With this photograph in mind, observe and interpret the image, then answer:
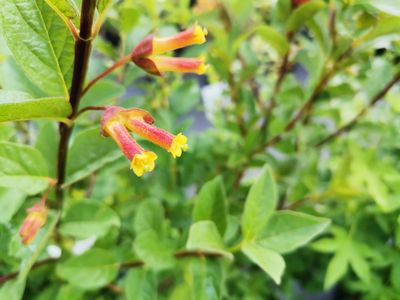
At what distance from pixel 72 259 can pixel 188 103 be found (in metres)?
0.28

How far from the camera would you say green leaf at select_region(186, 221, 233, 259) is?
35 cm

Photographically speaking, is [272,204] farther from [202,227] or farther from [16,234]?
[16,234]

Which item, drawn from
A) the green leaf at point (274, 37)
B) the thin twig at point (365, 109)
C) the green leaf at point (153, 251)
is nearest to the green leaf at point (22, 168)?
the green leaf at point (153, 251)

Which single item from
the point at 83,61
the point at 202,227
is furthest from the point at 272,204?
the point at 83,61

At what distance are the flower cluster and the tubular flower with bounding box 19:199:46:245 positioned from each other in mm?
106

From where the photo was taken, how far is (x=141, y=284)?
17.1 inches

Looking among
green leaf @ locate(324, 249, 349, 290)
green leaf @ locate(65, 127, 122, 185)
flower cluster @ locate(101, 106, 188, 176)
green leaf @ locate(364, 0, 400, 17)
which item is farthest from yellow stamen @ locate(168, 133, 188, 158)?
green leaf @ locate(324, 249, 349, 290)

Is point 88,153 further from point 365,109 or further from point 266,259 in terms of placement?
point 365,109

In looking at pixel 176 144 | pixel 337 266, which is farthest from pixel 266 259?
pixel 337 266

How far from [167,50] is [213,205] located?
0.53 feet

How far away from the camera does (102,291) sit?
58cm

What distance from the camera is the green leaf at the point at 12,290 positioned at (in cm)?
36

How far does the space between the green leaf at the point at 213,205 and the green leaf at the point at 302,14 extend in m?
0.20

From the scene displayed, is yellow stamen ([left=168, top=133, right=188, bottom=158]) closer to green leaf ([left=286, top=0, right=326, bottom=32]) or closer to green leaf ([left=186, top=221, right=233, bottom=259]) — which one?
green leaf ([left=186, top=221, right=233, bottom=259])
